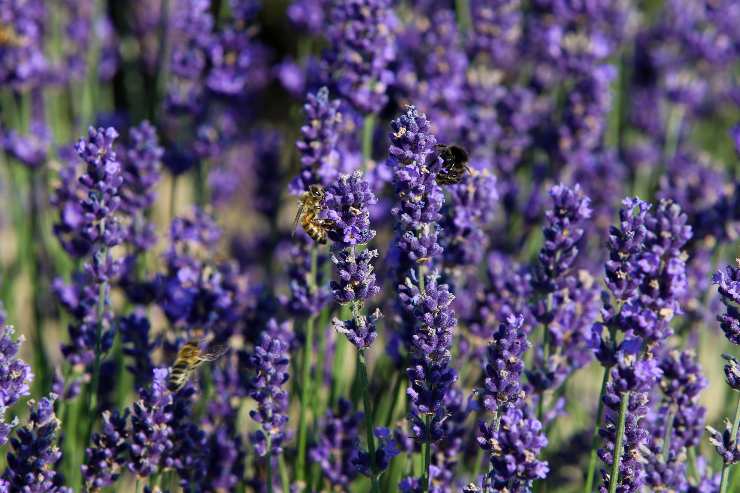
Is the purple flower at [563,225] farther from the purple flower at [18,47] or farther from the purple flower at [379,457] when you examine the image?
the purple flower at [18,47]

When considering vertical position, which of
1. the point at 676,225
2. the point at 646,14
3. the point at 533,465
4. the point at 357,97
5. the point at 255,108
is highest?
the point at 646,14

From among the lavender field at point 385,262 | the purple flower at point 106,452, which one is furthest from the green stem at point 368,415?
the purple flower at point 106,452

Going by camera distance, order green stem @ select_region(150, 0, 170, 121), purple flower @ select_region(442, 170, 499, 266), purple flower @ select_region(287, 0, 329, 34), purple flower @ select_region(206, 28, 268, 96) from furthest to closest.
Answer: purple flower @ select_region(287, 0, 329, 34)
green stem @ select_region(150, 0, 170, 121)
purple flower @ select_region(206, 28, 268, 96)
purple flower @ select_region(442, 170, 499, 266)

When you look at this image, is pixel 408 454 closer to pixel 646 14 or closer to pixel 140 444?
pixel 140 444

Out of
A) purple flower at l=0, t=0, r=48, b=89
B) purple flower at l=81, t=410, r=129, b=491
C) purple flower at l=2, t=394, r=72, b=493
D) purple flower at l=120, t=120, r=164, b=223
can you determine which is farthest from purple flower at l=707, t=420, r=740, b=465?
purple flower at l=0, t=0, r=48, b=89

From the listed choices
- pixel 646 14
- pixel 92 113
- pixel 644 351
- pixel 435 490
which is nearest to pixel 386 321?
pixel 435 490

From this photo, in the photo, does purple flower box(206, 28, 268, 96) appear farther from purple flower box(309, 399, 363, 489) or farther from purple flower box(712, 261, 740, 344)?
purple flower box(712, 261, 740, 344)

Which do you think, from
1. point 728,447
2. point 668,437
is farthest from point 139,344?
point 728,447
